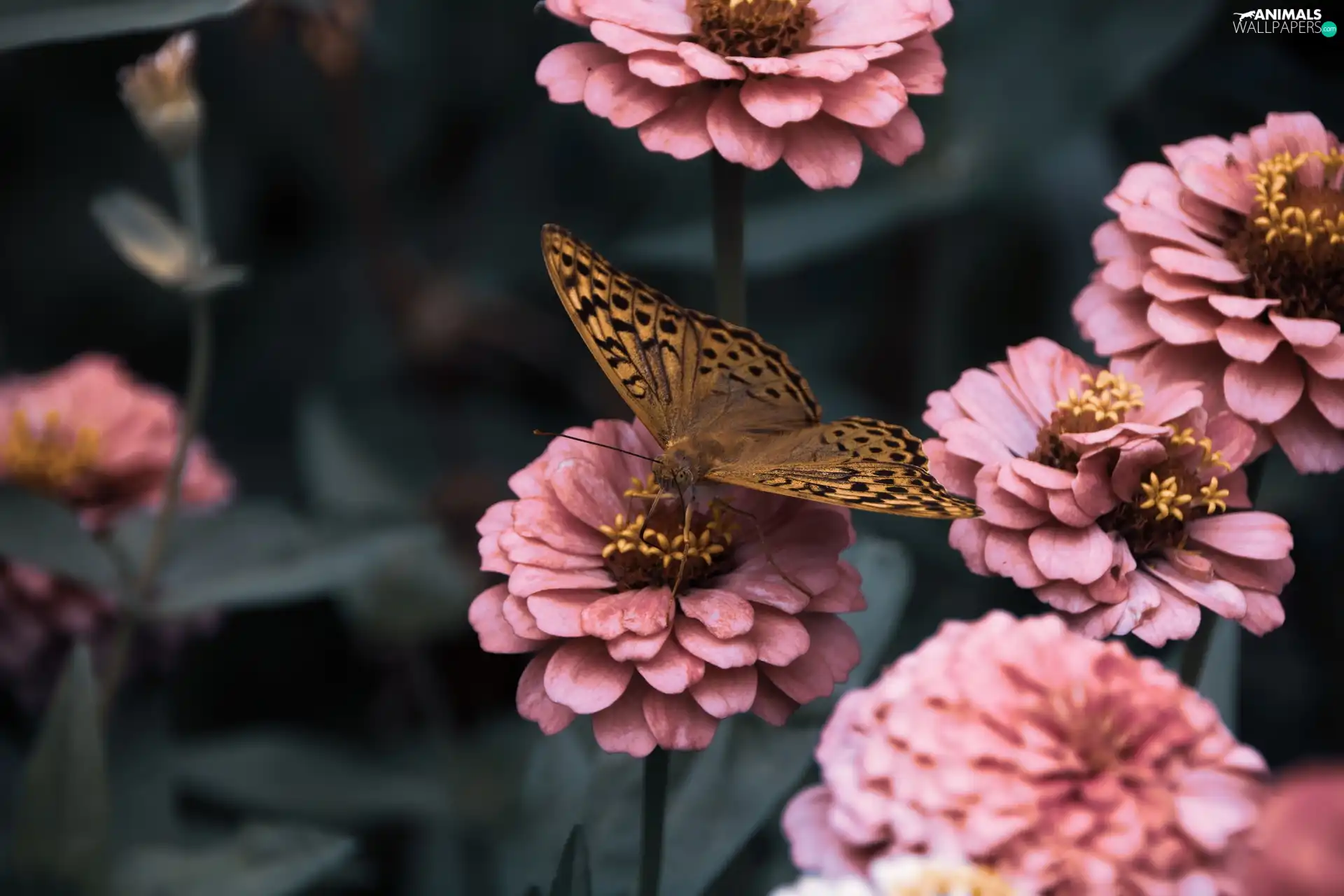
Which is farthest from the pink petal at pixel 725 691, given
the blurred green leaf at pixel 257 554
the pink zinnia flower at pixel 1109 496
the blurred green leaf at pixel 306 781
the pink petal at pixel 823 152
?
the blurred green leaf at pixel 306 781

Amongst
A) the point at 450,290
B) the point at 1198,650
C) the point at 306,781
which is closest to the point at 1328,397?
the point at 1198,650

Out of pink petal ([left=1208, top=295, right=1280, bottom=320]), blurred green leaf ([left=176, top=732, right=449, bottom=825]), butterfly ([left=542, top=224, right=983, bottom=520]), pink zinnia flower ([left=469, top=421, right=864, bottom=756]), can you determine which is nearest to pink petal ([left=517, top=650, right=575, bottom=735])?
pink zinnia flower ([left=469, top=421, right=864, bottom=756])

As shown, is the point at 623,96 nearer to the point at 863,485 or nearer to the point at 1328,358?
the point at 863,485

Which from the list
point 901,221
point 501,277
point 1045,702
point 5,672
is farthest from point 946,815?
point 501,277

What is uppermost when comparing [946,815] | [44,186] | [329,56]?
[329,56]

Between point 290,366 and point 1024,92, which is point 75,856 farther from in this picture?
point 1024,92

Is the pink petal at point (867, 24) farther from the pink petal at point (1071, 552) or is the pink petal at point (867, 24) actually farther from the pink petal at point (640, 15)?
the pink petal at point (1071, 552)

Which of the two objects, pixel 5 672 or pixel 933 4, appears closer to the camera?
pixel 933 4
